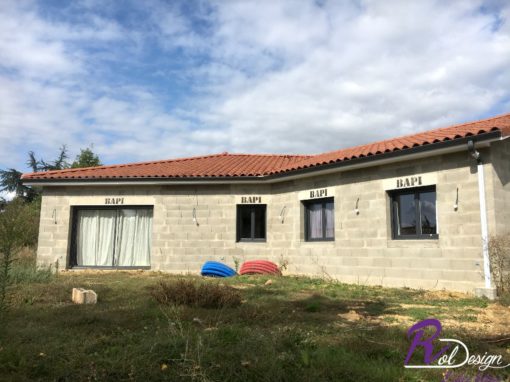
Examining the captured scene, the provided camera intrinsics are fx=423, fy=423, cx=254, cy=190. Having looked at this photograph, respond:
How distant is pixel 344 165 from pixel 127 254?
7.71 meters

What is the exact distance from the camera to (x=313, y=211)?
12.5m

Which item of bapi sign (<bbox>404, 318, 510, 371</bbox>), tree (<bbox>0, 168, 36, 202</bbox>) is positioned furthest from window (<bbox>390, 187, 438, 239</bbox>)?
tree (<bbox>0, 168, 36, 202</bbox>)

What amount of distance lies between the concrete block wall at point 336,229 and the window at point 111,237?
16.5 inches

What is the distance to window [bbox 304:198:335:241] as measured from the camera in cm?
1188

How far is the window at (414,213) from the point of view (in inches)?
376

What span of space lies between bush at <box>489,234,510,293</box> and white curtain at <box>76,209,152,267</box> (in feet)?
32.2

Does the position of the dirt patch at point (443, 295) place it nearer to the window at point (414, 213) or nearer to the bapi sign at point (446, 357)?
the window at point (414, 213)

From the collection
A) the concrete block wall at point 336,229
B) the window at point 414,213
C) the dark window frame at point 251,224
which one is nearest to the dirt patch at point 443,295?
the concrete block wall at point 336,229

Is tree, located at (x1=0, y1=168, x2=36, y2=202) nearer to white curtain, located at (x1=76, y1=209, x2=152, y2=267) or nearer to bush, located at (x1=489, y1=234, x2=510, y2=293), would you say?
white curtain, located at (x1=76, y1=209, x2=152, y2=267)

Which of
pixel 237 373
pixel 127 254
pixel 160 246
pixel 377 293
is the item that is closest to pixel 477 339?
pixel 237 373

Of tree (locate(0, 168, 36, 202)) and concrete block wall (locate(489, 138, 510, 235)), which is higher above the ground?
tree (locate(0, 168, 36, 202))

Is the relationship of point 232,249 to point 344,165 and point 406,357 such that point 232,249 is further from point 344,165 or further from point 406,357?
point 406,357

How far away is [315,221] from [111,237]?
6.81 metres

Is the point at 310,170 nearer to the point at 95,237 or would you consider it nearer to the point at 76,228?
the point at 95,237
